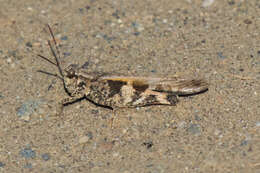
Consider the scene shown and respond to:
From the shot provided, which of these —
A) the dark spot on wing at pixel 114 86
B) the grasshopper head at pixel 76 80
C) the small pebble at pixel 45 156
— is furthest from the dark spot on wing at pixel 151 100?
the small pebble at pixel 45 156

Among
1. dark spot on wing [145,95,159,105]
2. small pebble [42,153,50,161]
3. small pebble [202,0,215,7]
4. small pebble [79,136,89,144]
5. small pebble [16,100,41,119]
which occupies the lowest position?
small pebble [42,153,50,161]

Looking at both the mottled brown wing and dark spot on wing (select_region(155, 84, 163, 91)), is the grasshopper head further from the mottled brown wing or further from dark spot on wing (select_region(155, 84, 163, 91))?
dark spot on wing (select_region(155, 84, 163, 91))

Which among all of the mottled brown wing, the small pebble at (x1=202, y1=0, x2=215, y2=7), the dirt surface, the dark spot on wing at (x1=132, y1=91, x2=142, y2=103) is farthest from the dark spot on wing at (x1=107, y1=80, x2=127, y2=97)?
the small pebble at (x1=202, y1=0, x2=215, y2=7)

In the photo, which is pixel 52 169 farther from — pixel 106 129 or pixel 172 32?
pixel 172 32

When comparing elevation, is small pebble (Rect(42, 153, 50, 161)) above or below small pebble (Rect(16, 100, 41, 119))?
below

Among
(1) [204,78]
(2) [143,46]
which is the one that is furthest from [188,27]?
(1) [204,78]

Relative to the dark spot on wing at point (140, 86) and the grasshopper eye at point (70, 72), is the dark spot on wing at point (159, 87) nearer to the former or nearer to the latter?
the dark spot on wing at point (140, 86)
